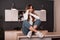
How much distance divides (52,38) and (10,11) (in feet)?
10.1

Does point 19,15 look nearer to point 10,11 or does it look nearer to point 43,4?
point 10,11

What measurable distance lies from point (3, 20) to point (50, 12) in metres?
1.86

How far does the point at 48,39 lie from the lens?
8.27 feet

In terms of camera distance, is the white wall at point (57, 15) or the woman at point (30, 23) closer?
the woman at point (30, 23)

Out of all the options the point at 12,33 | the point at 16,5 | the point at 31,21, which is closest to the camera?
the point at 31,21

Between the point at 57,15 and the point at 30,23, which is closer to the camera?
the point at 30,23

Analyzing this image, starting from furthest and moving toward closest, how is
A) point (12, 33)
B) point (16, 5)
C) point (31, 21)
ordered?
point (16, 5) → point (12, 33) → point (31, 21)

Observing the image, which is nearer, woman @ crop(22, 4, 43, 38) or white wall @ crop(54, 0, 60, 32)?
woman @ crop(22, 4, 43, 38)

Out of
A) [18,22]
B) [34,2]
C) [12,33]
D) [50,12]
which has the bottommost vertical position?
[12,33]

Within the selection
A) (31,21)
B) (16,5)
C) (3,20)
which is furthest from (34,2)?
(31,21)

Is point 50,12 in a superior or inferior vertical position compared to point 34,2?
inferior

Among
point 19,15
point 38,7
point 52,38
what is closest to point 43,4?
point 38,7

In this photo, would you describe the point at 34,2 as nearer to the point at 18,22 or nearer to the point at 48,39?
the point at 18,22

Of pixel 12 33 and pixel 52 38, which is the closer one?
pixel 52 38
